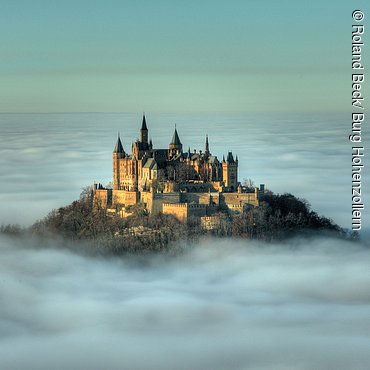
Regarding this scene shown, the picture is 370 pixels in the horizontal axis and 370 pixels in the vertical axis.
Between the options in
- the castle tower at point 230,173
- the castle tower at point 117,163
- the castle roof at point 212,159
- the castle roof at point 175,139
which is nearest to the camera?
the castle tower at point 230,173

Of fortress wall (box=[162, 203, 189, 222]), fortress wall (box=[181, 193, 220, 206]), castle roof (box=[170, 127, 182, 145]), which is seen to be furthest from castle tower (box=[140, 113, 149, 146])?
fortress wall (box=[162, 203, 189, 222])

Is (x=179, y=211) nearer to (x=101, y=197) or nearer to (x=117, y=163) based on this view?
(x=101, y=197)

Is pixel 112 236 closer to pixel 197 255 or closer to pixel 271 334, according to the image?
pixel 197 255

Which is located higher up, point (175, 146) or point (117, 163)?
point (175, 146)

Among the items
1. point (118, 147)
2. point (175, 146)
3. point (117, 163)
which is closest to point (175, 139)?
point (175, 146)

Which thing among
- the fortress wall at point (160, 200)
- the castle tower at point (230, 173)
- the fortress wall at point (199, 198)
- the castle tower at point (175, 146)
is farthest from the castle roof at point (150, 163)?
the castle tower at point (230, 173)

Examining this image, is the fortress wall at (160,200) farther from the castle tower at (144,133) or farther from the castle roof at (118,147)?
the castle roof at (118,147)

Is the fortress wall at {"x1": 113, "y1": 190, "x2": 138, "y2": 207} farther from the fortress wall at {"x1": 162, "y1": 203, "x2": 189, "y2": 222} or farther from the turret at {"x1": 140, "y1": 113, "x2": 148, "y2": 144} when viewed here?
the turret at {"x1": 140, "y1": 113, "x2": 148, "y2": 144}

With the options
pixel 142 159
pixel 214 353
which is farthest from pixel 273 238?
pixel 214 353
